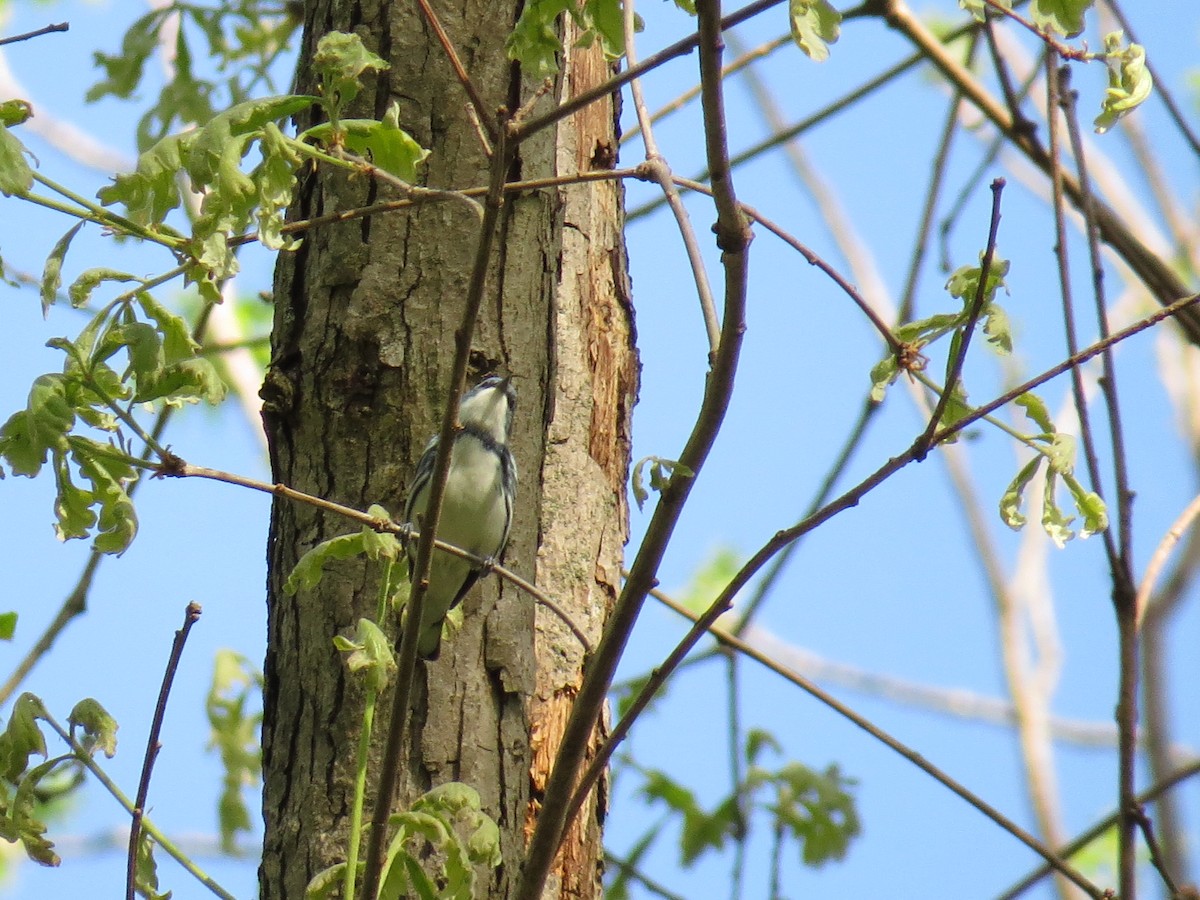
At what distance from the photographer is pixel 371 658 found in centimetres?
183

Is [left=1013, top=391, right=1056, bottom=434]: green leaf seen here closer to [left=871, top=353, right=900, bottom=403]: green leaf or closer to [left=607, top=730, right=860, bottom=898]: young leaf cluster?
[left=871, top=353, right=900, bottom=403]: green leaf

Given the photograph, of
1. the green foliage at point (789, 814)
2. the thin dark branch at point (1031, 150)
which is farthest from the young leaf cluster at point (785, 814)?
the thin dark branch at point (1031, 150)

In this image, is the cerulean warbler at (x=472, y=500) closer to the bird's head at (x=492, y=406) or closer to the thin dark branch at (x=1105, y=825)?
the bird's head at (x=492, y=406)

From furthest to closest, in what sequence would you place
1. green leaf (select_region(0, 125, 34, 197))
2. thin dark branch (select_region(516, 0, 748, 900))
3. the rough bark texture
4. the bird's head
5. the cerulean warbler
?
the cerulean warbler, the bird's head, the rough bark texture, green leaf (select_region(0, 125, 34, 197)), thin dark branch (select_region(516, 0, 748, 900))

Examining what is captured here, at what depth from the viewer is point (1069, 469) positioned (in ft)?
6.56

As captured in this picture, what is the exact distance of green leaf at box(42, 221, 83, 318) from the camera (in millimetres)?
1825

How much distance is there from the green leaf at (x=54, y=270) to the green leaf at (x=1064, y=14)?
50.6 inches

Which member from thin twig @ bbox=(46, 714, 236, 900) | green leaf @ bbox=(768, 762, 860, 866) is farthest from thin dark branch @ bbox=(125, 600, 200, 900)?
green leaf @ bbox=(768, 762, 860, 866)

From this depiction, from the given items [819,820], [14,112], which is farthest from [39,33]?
[819,820]

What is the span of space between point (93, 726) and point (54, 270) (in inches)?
25.0

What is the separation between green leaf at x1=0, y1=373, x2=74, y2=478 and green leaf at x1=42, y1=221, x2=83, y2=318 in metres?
0.10

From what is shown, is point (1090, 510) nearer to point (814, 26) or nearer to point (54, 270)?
point (814, 26)

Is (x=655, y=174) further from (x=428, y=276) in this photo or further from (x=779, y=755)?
(x=779, y=755)

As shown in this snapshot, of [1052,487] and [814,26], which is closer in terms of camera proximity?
[814,26]
